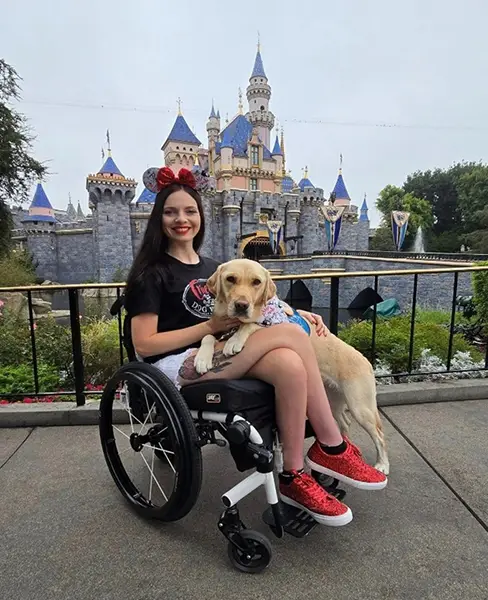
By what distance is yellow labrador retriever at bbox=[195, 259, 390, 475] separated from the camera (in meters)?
1.45

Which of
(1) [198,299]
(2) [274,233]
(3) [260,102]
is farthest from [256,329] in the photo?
(3) [260,102]

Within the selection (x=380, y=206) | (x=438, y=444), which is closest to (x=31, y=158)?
(x=438, y=444)

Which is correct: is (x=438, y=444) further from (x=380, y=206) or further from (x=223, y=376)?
(x=380, y=206)

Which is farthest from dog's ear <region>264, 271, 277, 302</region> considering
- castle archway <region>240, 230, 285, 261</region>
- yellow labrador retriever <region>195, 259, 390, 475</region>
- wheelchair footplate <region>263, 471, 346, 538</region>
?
castle archway <region>240, 230, 285, 261</region>

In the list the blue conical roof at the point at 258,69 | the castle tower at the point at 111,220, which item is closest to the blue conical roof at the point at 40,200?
the castle tower at the point at 111,220

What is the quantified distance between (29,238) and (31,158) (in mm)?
19399

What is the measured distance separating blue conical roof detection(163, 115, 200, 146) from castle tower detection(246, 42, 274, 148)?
8.88m

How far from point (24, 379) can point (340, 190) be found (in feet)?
133

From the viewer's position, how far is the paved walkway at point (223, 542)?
1.27 meters

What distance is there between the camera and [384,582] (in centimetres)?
128

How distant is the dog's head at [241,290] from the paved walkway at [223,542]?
0.96 meters

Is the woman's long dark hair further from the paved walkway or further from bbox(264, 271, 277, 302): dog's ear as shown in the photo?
the paved walkway

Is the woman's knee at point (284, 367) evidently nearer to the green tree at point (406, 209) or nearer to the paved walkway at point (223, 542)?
the paved walkway at point (223, 542)

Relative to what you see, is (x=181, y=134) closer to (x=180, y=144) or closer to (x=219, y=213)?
(x=180, y=144)
